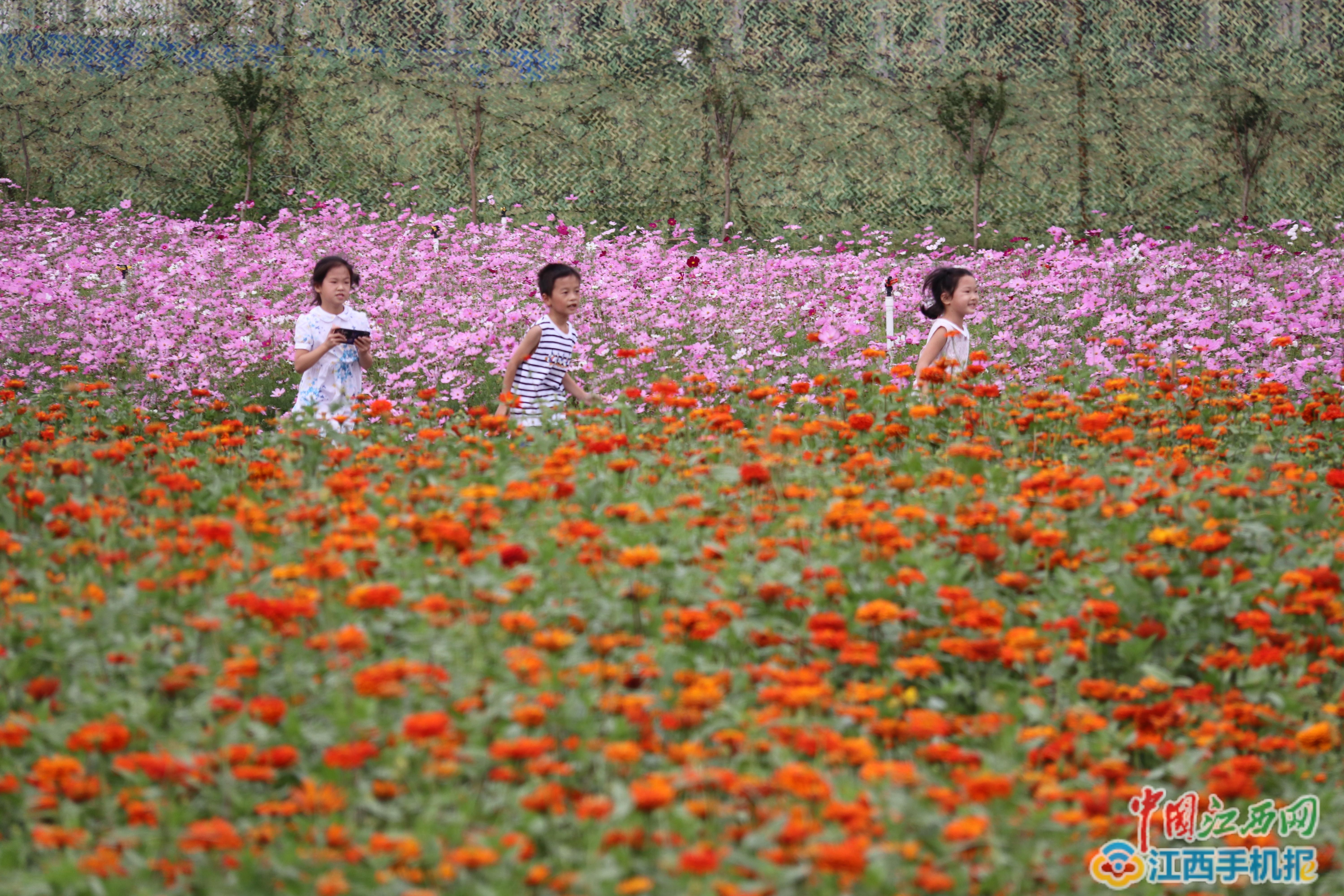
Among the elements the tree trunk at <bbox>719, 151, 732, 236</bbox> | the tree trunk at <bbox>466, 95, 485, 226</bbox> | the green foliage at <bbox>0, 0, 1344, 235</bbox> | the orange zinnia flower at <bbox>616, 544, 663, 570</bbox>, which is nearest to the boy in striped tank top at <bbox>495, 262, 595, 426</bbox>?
the orange zinnia flower at <bbox>616, 544, 663, 570</bbox>

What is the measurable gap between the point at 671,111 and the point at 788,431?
1422 cm

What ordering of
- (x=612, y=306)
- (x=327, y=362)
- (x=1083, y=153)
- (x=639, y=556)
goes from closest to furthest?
(x=639, y=556) < (x=327, y=362) < (x=612, y=306) < (x=1083, y=153)

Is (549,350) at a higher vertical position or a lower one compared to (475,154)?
lower

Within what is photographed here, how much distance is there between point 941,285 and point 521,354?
2161 mm

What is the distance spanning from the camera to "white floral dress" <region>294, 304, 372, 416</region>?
244 inches

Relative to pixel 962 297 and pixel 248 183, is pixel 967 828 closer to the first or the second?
pixel 962 297

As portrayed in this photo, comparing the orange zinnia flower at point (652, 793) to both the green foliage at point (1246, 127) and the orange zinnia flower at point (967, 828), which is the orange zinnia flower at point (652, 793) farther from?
the green foliage at point (1246, 127)

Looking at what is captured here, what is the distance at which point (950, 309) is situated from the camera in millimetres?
6359

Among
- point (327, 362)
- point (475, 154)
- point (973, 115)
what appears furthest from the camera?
point (973, 115)

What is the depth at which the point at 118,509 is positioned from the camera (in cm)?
353

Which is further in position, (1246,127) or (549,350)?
(1246,127)

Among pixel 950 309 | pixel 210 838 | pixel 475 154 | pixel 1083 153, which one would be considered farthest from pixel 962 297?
pixel 1083 153

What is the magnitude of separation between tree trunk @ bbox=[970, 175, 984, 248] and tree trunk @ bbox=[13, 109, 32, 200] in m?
11.9

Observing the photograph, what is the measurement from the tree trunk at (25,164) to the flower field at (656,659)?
45.0ft
